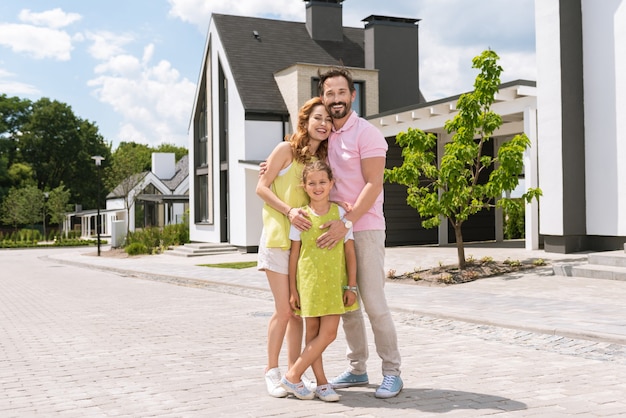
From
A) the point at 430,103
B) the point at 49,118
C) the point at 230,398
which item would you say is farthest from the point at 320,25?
the point at 49,118

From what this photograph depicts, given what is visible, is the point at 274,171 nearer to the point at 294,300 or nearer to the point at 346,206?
the point at 346,206

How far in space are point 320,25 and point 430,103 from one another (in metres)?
11.8

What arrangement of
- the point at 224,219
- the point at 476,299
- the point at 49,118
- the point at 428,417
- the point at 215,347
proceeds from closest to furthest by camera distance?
the point at 428,417 < the point at 215,347 < the point at 476,299 < the point at 224,219 < the point at 49,118

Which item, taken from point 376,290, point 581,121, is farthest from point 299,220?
point 581,121

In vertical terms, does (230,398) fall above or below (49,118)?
below

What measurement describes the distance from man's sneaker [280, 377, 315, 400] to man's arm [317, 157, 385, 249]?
0.98 meters

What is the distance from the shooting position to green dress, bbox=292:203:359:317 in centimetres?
445

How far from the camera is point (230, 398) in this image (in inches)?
186

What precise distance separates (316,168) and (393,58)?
2439 cm

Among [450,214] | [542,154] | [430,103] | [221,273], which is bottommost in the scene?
[221,273]

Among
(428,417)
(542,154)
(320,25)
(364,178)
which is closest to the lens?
(428,417)

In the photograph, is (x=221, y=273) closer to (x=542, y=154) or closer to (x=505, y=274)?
(x=505, y=274)

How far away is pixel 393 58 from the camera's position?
27.9 m

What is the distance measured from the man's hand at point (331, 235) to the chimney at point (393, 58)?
77.4 feet
